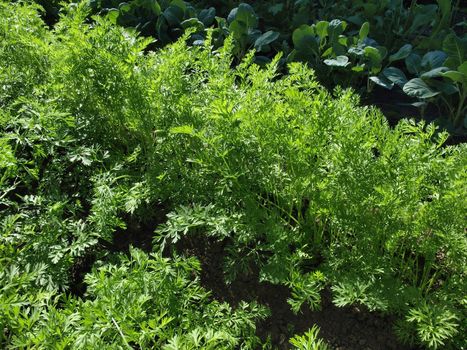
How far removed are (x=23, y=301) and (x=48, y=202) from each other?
1.73 feet

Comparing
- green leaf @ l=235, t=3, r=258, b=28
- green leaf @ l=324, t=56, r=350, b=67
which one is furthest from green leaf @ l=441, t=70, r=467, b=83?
green leaf @ l=235, t=3, r=258, b=28

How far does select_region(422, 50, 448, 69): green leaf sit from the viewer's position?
126 inches

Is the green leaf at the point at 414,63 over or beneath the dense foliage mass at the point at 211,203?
beneath

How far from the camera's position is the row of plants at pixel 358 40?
3.13m

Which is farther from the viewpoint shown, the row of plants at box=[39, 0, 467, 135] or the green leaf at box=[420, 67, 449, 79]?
the row of plants at box=[39, 0, 467, 135]

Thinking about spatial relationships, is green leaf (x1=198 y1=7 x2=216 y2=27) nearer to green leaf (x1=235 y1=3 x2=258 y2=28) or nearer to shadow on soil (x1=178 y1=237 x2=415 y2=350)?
green leaf (x1=235 y1=3 x2=258 y2=28)

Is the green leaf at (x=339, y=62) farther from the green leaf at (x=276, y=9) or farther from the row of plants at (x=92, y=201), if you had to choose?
the row of plants at (x=92, y=201)

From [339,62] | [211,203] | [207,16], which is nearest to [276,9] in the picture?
[207,16]

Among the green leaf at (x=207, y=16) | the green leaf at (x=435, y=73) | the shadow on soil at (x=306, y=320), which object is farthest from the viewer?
the green leaf at (x=207, y=16)

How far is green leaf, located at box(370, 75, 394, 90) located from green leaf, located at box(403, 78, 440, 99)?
15 centimetres

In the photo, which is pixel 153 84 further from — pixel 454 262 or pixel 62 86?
pixel 454 262

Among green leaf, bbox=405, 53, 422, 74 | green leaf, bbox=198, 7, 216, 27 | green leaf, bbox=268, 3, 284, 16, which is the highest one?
green leaf, bbox=198, 7, 216, 27

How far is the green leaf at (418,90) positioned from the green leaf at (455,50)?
212mm

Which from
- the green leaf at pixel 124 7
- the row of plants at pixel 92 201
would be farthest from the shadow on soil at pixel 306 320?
the green leaf at pixel 124 7
